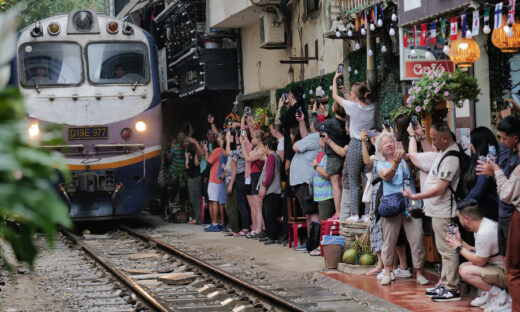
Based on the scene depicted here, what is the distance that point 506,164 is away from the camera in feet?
25.6

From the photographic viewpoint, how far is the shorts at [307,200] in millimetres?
13086

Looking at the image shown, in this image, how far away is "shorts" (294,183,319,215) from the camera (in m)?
13.1

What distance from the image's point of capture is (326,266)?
11.2 meters

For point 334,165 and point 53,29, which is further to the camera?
point 53,29

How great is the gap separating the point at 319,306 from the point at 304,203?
4466mm

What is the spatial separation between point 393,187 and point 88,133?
27.6 ft

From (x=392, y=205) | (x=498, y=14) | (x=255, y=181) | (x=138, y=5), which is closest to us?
(x=498, y=14)

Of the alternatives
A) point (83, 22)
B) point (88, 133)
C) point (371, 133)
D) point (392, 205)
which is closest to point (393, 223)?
point (392, 205)

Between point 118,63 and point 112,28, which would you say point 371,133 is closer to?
point 118,63

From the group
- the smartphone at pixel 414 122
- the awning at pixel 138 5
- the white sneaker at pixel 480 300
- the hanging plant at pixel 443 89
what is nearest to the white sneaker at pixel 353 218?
the hanging plant at pixel 443 89

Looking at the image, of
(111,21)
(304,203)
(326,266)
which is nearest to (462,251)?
(326,266)

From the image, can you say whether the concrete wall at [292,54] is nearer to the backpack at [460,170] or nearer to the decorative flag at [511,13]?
the decorative flag at [511,13]

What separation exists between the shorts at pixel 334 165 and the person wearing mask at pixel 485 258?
175 inches

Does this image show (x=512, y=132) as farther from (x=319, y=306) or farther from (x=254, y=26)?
(x=254, y=26)
